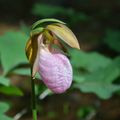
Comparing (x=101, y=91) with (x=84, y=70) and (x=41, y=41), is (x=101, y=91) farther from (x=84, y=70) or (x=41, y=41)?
(x=41, y=41)

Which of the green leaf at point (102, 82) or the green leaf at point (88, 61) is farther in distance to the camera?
the green leaf at point (88, 61)

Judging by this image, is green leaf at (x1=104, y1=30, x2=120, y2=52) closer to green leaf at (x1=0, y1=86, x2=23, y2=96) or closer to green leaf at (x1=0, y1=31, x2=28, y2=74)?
green leaf at (x1=0, y1=31, x2=28, y2=74)

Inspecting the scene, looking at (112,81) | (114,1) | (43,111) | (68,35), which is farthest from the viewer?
(114,1)

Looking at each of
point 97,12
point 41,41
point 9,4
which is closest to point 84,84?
point 41,41

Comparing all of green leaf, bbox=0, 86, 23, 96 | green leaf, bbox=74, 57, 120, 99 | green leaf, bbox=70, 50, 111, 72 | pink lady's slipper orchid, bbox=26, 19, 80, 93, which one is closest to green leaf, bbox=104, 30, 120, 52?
green leaf, bbox=70, 50, 111, 72

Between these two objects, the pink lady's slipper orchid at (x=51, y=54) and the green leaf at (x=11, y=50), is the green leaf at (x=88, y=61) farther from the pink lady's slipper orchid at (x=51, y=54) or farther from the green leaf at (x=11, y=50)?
the pink lady's slipper orchid at (x=51, y=54)

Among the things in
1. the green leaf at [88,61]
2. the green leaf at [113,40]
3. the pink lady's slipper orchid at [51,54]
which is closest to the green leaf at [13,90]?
the pink lady's slipper orchid at [51,54]
